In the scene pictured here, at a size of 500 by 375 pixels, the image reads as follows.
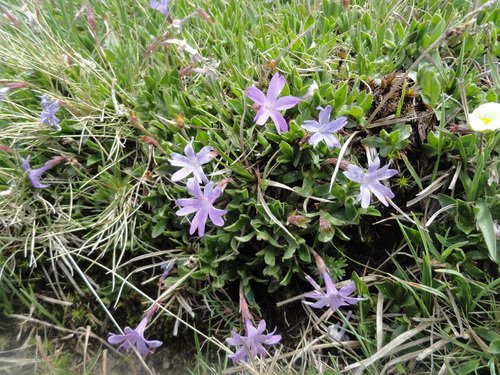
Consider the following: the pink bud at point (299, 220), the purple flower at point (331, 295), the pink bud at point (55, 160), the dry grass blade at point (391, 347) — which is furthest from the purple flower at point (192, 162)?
the dry grass blade at point (391, 347)

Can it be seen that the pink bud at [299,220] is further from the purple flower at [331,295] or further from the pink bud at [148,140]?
the pink bud at [148,140]

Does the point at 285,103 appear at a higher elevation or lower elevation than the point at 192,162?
higher

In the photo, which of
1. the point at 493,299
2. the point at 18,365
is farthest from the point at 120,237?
the point at 493,299

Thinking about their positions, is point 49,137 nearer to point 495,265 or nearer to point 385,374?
point 385,374

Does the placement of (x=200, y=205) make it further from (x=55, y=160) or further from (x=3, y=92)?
(x=3, y=92)

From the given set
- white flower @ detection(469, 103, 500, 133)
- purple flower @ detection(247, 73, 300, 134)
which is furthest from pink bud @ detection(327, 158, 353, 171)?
white flower @ detection(469, 103, 500, 133)

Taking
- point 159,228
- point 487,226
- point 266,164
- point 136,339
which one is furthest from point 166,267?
point 487,226
